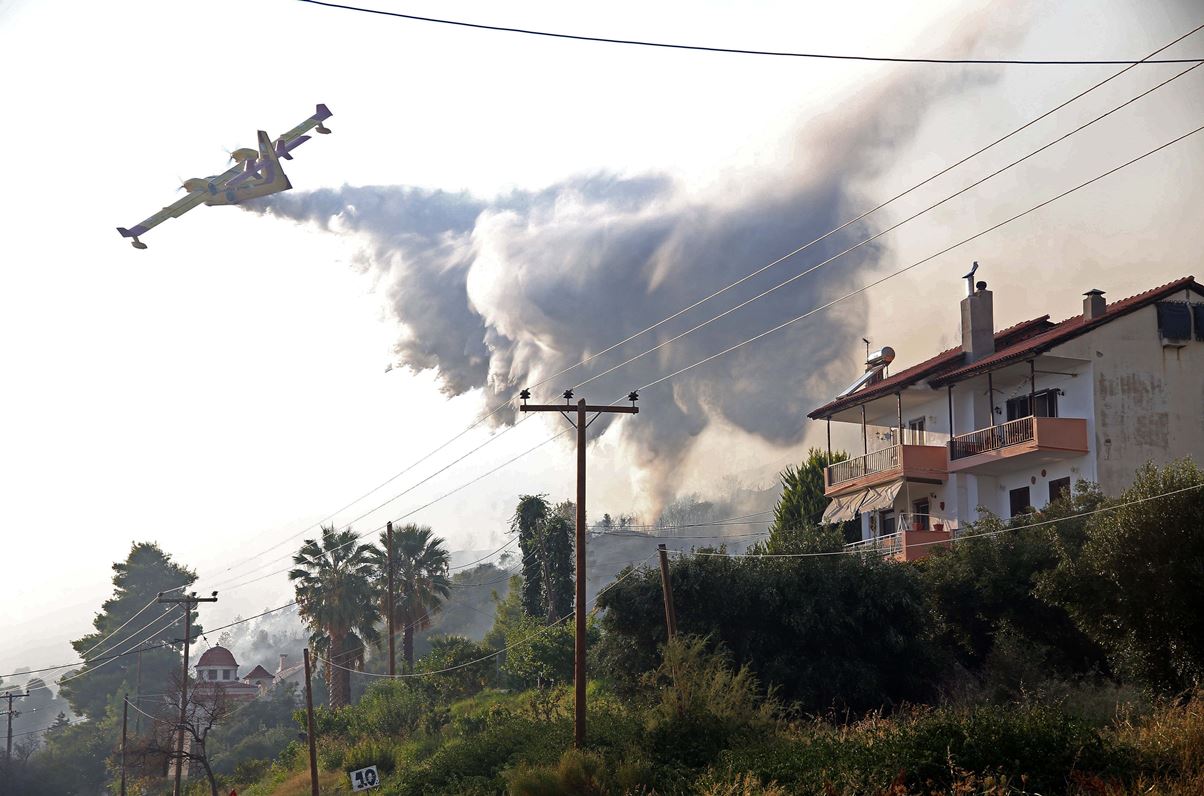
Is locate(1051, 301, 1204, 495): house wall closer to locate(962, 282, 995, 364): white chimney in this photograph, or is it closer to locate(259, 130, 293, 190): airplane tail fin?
locate(962, 282, 995, 364): white chimney

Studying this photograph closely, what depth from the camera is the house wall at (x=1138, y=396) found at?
48906 mm

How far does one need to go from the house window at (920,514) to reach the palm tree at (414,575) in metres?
39.0

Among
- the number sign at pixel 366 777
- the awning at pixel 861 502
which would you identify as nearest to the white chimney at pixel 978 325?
the awning at pixel 861 502

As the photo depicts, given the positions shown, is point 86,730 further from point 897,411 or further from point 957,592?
point 957,592

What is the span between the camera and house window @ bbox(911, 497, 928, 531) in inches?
2140

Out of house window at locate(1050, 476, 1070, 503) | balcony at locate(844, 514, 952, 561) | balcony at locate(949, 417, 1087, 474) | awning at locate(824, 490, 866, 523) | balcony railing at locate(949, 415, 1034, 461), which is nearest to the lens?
balcony at locate(949, 417, 1087, 474)

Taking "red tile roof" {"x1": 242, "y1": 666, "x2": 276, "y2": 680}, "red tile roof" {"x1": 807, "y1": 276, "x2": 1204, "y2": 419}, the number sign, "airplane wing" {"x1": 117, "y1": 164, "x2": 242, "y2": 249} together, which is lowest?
"red tile roof" {"x1": 242, "y1": 666, "x2": 276, "y2": 680}

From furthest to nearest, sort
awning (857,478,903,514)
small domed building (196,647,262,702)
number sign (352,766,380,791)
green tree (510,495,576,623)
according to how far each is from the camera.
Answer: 1. small domed building (196,647,262,702)
2. green tree (510,495,576,623)
3. awning (857,478,903,514)
4. number sign (352,766,380,791)

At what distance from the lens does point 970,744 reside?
2303 cm

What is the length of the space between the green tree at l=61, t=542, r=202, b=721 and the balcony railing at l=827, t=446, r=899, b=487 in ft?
261

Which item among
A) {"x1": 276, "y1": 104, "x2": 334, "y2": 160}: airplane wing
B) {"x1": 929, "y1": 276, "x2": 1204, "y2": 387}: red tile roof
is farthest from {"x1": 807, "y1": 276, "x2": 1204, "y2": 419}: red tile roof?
{"x1": 276, "y1": 104, "x2": 334, "y2": 160}: airplane wing

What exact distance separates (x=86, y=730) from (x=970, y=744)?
108648 millimetres

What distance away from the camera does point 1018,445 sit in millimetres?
49000

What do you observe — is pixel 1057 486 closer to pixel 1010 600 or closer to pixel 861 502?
pixel 1010 600
